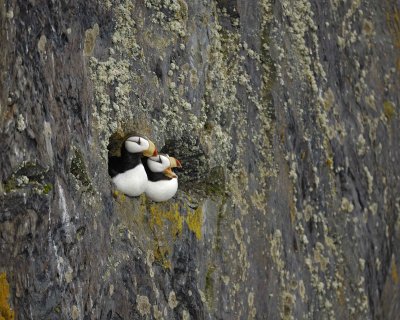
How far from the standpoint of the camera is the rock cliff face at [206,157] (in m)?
5.07

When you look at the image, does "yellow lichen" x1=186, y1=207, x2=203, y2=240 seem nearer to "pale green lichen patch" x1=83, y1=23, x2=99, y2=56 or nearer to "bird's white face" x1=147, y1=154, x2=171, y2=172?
"bird's white face" x1=147, y1=154, x2=171, y2=172

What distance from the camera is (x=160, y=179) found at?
6.20 m

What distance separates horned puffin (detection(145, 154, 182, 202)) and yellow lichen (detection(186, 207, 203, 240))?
1.08 feet

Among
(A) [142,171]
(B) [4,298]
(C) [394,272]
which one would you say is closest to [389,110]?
(C) [394,272]

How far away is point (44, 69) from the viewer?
16.9 ft

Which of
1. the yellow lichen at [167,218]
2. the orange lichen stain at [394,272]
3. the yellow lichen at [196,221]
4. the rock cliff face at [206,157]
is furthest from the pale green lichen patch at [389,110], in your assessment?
the yellow lichen at [167,218]

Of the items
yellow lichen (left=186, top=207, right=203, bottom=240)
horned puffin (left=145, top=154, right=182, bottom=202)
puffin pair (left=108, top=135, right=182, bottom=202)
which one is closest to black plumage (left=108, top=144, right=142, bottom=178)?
puffin pair (left=108, top=135, right=182, bottom=202)

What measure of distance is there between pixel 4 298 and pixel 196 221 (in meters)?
2.01

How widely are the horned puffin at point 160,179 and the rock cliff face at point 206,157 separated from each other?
0.09 m

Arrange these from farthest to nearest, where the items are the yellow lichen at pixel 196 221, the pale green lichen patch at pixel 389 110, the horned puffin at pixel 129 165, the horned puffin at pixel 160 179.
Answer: the pale green lichen patch at pixel 389 110 → the yellow lichen at pixel 196 221 → the horned puffin at pixel 160 179 → the horned puffin at pixel 129 165

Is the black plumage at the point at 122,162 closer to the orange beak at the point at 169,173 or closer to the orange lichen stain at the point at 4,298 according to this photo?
the orange beak at the point at 169,173

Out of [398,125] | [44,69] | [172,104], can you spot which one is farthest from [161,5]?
[398,125]

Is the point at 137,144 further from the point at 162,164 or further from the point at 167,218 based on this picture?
the point at 167,218

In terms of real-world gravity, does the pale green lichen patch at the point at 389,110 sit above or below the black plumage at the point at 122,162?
below
